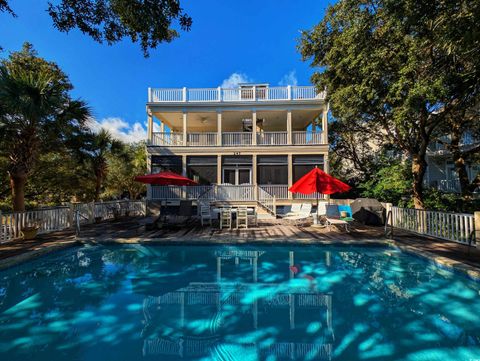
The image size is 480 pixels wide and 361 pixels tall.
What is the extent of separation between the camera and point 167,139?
599 inches

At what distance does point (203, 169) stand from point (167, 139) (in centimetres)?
299

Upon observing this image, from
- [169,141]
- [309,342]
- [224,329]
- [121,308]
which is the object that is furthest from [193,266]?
[169,141]

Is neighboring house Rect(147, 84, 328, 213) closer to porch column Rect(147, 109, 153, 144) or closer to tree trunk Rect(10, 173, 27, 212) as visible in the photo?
porch column Rect(147, 109, 153, 144)

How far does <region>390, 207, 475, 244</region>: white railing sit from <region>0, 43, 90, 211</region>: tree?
37.9ft

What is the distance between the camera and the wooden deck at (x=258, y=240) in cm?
555

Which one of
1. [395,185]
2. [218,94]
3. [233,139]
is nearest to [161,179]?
[233,139]

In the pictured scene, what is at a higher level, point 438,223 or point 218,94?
point 218,94

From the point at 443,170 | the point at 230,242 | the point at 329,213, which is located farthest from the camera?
the point at 443,170

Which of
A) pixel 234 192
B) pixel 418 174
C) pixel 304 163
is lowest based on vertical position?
pixel 234 192

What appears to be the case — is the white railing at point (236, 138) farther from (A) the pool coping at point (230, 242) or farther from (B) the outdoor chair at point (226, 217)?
(A) the pool coping at point (230, 242)

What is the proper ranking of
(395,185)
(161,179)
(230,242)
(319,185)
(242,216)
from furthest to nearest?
1. (395,185)
2. (242,216)
3. (161,179)
4. (319,185)
5. (230,242)

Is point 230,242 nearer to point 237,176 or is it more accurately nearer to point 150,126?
point 237,176

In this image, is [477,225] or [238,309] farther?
[477,225]

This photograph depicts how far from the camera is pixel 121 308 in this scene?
13.3ft
